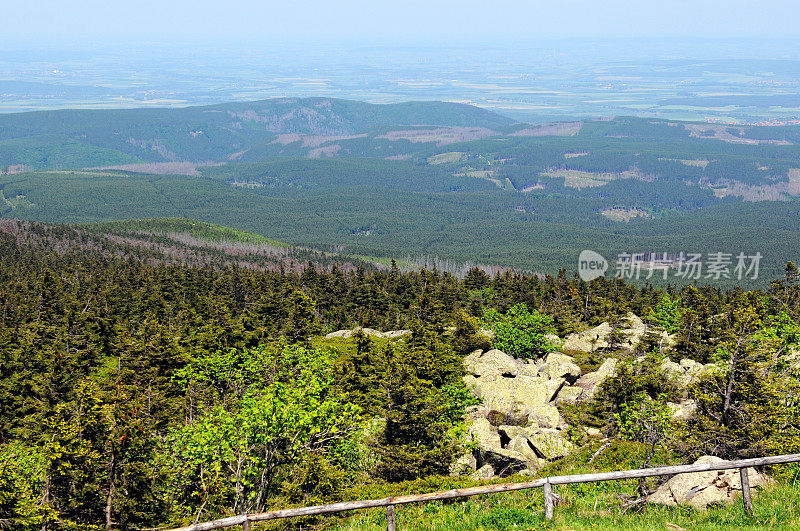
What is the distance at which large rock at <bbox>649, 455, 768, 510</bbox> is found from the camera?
2056cm

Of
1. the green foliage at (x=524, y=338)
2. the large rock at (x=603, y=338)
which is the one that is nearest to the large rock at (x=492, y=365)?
the green foliage at (x=524, y=338)

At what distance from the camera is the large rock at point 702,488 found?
20.6 meters

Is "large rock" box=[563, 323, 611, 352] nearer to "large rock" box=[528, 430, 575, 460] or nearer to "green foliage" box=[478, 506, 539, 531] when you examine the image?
"large rock" box=[528, 430, 575, 460]

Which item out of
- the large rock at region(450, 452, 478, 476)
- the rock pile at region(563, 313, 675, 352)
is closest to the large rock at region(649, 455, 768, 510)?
the large rock at region(450, 452, 478, 476)

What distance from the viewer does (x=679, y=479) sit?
21781 millimetres

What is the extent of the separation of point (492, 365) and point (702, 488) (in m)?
41.9

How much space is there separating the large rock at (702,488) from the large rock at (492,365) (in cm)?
3389

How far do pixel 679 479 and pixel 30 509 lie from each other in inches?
1026

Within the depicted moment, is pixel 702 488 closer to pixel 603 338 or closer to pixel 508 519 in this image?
pixel 508 519

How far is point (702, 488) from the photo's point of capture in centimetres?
2081

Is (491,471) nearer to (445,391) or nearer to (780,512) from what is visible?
(445,391)

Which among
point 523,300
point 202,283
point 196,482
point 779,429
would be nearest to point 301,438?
point 196,482

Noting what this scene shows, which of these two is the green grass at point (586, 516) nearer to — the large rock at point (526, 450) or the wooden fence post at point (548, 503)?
the wooden fence post at point (548, 503)

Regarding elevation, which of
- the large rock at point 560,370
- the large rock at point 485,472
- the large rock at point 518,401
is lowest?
the large rock at point 560,370
